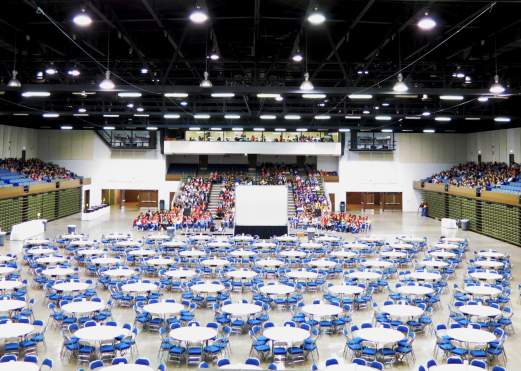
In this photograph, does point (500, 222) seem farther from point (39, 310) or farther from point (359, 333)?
point (39, 310)

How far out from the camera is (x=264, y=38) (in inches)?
638

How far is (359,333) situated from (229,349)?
3123mm

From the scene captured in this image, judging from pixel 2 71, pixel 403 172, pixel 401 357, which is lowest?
pixel 401 357

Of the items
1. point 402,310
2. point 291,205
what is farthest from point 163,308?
point 291,205

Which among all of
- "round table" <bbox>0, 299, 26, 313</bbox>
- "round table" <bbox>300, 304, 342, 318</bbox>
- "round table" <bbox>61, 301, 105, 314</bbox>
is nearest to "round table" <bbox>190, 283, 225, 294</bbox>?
"round table" <bbox>61, 301, 105, 314</bbox>

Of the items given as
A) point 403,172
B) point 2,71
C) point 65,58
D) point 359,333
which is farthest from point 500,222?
point 2,71

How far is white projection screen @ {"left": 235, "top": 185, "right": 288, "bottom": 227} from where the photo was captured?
28.6m

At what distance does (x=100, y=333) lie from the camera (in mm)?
10039

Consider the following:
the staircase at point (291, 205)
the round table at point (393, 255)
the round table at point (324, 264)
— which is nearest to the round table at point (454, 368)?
the round table at point (324, 264)

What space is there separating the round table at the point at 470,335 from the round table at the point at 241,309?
4435 mm

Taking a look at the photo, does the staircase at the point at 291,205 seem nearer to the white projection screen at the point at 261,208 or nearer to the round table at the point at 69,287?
the white projection screen at the point at 261,208

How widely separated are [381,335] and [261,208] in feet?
61.6

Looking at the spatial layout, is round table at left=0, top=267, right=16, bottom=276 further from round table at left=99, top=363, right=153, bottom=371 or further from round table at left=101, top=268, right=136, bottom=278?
round table at left=99, top=363, right=153, bottom=371

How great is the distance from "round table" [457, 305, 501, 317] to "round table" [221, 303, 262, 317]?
16.9ft
